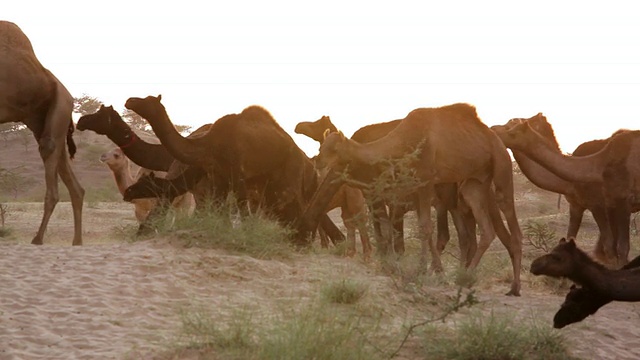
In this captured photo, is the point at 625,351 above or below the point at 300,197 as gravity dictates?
below

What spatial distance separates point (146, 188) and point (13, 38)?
2.58 metres

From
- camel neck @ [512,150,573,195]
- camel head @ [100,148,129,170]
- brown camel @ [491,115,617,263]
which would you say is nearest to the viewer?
brown camel @ [491,115,617,263]

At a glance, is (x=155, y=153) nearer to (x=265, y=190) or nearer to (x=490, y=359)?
(x=265, y=190)

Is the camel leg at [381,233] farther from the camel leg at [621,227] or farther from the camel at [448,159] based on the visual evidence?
the camel leg at [621,227]

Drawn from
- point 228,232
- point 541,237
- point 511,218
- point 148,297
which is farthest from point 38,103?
point 541,237

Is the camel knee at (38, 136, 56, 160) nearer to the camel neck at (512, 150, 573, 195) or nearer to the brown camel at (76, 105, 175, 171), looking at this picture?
the brown camel at (76, 105, 175, 171)

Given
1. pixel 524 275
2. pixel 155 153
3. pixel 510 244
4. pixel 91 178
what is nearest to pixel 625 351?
pixel 510 244

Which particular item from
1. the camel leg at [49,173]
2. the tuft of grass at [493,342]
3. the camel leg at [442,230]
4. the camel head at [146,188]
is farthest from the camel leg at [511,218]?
the camel leg at [49,173]

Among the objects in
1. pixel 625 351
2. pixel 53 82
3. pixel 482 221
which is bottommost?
pixel 625 351

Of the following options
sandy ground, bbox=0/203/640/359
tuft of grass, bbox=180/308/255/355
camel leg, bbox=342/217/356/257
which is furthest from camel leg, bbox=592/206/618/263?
tuft of grass, bbox=180/308/255/355

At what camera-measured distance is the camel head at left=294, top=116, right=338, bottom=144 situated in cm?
1653

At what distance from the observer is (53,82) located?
45.1ft

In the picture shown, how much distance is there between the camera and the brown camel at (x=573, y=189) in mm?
13938

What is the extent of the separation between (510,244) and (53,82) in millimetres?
6166
